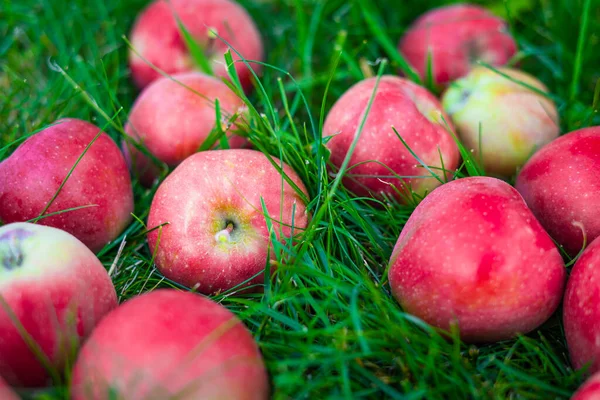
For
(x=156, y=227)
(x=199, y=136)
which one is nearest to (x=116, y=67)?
(x=199, y=136)

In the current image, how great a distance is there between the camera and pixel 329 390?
1392 millimetres

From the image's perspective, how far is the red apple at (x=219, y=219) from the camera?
1708 mm

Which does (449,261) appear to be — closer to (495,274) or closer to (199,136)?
(495,274)

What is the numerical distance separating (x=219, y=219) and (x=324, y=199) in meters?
0.35

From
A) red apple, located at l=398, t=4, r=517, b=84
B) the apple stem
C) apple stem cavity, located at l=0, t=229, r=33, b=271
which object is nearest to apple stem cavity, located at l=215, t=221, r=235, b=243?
the apple stem

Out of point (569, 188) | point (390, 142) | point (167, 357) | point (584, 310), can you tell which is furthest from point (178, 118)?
point (584, 310)

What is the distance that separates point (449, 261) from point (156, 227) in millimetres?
879

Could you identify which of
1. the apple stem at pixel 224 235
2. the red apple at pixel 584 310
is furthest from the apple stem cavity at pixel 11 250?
the red apple at pixel 584 310

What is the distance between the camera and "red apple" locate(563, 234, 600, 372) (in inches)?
55.0

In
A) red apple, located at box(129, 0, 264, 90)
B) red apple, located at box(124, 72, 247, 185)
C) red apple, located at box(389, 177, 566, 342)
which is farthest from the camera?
red apple, located at box(129, 0, 264, 90)

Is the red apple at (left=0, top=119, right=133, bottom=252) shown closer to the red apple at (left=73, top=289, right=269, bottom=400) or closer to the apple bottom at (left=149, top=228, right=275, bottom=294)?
the apple bottom at (left=149, top=228, right=275, bottom=294)

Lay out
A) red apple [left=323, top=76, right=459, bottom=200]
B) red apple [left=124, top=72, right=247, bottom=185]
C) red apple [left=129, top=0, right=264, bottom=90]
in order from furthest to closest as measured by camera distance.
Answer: red apple [left=129, top=0, right=264, bottom=90]
red apple [left=124, top=72, right=247, bottom=185]
red apple [left=323, top=76, right=459, bottom=200]

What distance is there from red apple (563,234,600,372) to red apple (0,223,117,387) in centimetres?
125

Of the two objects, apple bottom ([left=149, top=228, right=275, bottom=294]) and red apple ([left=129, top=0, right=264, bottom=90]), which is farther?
red apple ([left=129, top=0, right=264, bottom=90])
